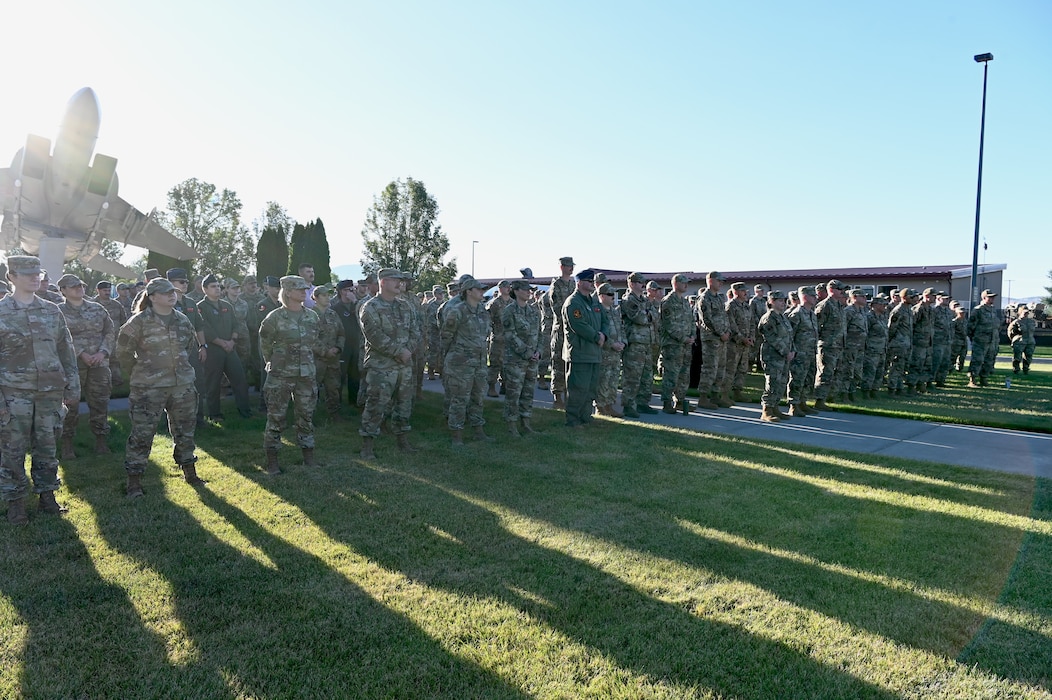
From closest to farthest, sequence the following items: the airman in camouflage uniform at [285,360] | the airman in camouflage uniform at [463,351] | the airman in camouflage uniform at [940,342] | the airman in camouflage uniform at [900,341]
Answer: the airman in camouflage uniform at [285,360]
the airman in camouflage uniform at [463,351]
the airman in camouflage uniform at [900,341]
the airman in camouflage uniform at [940,342]

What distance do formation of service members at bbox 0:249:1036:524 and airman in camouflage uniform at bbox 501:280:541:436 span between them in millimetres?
24

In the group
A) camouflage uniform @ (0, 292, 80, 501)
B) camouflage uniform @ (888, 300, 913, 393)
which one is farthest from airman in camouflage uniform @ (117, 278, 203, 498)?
camouflage uniform @ (888, 300, 913, 393)

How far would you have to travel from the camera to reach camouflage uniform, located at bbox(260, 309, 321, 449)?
6.21m

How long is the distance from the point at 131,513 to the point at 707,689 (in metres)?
4.44

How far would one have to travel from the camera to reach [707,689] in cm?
278

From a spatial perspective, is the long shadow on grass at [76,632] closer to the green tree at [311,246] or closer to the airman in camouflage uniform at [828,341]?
the airman in camouflage uniform at [828,341]

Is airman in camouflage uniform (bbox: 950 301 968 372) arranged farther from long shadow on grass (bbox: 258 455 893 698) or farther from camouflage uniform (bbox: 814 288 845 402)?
long shadow on grass (bbox: 258 455 893 698)

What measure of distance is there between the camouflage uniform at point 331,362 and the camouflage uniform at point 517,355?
2472 millimetres

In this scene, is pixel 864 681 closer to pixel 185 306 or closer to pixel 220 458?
pixel 220 458

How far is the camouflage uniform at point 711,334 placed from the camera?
9992 mm

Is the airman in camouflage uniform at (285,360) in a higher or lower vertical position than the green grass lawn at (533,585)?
higher

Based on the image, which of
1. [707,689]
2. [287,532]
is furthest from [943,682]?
[287,532]

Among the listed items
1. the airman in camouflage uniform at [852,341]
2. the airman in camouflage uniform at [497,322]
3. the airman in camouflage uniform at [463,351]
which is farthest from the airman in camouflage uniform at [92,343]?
the airman in camouflage uniform at [852,341]

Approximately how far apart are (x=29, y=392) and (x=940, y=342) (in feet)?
49.9
